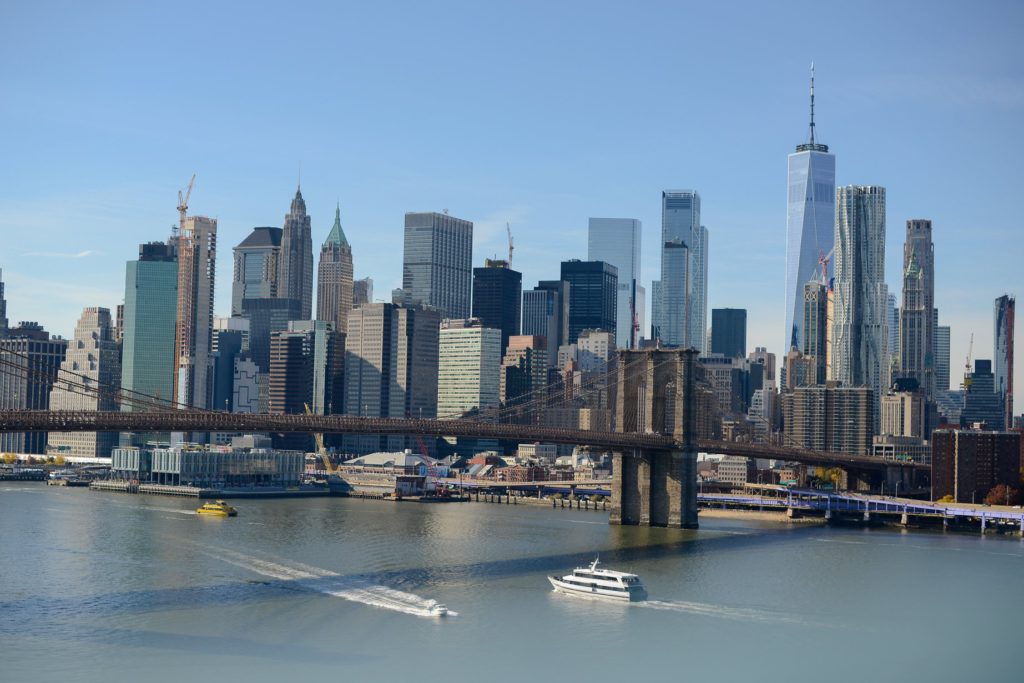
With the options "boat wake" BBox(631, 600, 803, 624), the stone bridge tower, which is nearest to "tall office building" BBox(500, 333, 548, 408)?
the stone bridge tower

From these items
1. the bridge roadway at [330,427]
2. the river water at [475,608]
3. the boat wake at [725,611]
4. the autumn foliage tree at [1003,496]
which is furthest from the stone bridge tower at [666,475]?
the boat wake at [725,611]

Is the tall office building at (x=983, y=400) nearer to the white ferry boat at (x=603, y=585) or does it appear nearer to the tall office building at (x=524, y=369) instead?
the tall office building at (x=524, y=369)

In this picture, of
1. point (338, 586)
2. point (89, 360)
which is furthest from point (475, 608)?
point (89, 360)

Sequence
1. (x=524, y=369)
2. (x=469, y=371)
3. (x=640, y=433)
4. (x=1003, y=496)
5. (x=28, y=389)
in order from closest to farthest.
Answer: (x=640, y=433) → (x=1003, y=496) → (x=28, y=389) → (x=469, y=371) → (x=524, y=369)

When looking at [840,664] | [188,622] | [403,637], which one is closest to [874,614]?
[840,664]

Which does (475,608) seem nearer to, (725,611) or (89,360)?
(725,611)

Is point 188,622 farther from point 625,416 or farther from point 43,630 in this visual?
point 625,416
